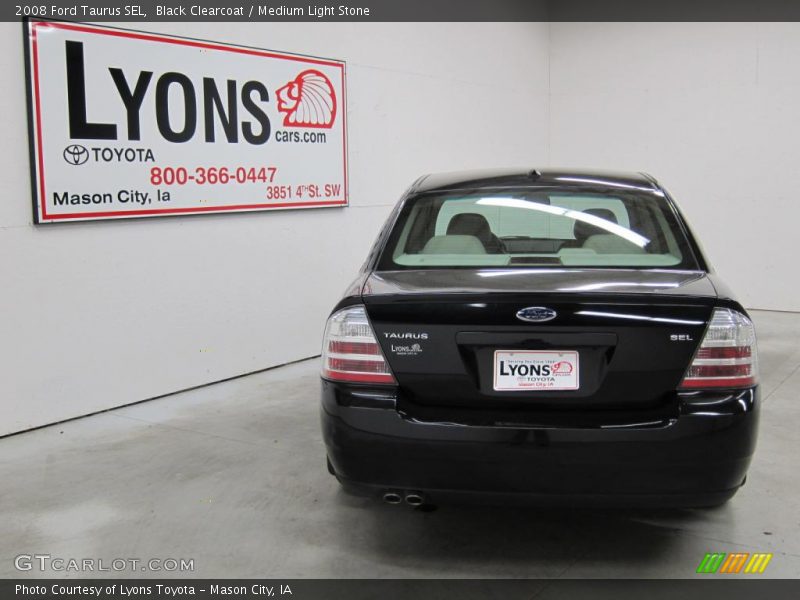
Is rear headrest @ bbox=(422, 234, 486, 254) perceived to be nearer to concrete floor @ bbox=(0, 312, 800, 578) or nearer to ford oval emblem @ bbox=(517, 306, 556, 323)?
ford oval emblem @ bbox=(517, 306, 556, 323)

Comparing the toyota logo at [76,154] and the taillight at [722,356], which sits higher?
the toyota logo at [76,154]

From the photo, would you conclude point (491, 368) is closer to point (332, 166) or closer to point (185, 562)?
point (185, 562)

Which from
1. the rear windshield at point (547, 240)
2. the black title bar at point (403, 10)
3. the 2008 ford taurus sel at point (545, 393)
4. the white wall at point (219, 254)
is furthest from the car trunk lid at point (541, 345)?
the black title bar at point (403, 10)

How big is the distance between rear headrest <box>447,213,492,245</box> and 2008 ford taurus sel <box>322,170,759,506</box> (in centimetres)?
85

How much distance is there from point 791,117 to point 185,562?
7.91 meters

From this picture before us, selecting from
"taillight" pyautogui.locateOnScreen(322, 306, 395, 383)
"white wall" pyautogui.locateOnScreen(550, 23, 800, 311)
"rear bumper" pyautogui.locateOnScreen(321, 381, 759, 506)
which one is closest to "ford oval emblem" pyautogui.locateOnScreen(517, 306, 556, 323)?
"rear bumper" pyautogui.locateOnScreen(321, 381, 759, 506)

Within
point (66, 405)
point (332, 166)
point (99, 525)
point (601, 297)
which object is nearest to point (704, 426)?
point (601, 297)

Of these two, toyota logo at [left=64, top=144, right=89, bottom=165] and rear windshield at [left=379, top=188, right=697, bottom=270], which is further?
toyota logo at [left=64, top=144, right=89, bottom=165]

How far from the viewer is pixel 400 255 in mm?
3314

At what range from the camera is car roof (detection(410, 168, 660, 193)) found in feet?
11.7

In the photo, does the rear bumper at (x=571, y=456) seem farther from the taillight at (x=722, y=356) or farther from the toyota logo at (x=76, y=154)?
the toyota logo at (x=76, y=154)

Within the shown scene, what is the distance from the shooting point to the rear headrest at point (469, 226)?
361cm

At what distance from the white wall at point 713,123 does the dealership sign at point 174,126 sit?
419cm

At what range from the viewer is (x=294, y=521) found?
3.33 metres
